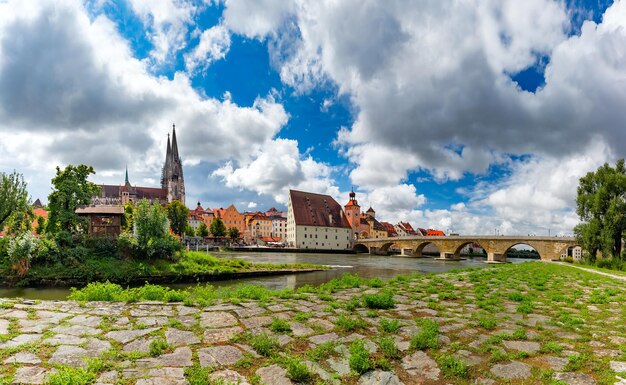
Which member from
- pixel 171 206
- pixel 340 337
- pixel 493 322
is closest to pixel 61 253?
pixel 340 337

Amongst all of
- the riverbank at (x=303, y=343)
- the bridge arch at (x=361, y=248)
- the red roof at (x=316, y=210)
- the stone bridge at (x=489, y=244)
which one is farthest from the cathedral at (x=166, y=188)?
the riverbank at (x=303, y=343)

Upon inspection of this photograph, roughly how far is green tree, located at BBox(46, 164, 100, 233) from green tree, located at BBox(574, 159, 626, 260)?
150 ft

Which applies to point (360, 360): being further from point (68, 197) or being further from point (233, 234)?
point (233, 234)

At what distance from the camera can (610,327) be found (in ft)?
21.7

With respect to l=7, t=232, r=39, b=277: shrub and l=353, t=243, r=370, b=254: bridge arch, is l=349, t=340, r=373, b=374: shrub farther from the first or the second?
l=353, t=243, r=370, b=254: bridge arch

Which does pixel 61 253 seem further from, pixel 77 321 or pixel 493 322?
pixel 493 322

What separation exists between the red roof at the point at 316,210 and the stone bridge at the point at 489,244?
1781cm

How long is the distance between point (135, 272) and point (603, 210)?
137ft

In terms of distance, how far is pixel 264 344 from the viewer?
4.77 meters

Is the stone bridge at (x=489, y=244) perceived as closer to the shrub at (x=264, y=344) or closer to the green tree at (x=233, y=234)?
the green tree at (x=233, y=234)

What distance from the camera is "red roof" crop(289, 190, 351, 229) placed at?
101750 mm

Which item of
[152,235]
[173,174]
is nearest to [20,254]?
[152,235]

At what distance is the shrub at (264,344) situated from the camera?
15.4 feet

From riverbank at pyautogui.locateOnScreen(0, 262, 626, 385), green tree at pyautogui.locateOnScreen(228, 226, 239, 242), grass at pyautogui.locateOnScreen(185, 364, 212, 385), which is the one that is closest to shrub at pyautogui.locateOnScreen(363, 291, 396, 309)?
riverbank at pyautogui.locateOnScreen(0, 262, 626, 385)
